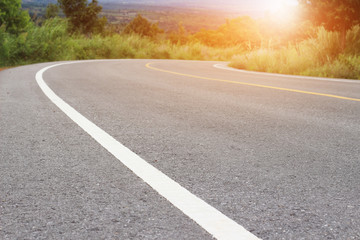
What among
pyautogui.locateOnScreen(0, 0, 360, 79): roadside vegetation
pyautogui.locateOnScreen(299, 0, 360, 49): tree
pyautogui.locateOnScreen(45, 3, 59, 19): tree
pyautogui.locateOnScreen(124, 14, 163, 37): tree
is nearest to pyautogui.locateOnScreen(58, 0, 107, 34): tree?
pyautogui.locateOnScreen(0, 0, 360, 79): roadside vegetation

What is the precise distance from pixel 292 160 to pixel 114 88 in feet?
19.4

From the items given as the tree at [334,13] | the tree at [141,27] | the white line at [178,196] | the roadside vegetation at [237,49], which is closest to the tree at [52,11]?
the roadside vegetation at [237,49]

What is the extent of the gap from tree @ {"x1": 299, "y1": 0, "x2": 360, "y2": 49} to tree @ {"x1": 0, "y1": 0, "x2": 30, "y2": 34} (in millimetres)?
21535

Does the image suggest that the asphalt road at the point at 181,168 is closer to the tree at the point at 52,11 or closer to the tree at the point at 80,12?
the tree at the point at 80,12

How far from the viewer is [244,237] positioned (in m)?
2.17

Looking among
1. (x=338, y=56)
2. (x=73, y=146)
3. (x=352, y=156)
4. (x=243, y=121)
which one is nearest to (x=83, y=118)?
(x=73, y=146)

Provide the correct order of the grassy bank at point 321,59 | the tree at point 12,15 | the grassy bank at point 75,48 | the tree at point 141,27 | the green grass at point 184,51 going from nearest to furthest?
the grassy bank at point 321,59 < the green grass at point 184,51 < the grassy bank at point 75,48 < the tree at point 12,15 < the tree at point 141,27

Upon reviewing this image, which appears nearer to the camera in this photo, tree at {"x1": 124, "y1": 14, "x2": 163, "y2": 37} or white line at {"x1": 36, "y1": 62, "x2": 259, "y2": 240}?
white line at {"x1": 36, "y1": 62, "x2": 259, "y2": 240}

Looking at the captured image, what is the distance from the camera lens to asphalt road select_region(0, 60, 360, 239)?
2.34 m

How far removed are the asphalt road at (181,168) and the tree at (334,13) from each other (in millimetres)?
7562

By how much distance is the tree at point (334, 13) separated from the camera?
1329 cm

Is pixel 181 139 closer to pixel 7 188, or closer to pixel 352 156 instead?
pixel 352 156

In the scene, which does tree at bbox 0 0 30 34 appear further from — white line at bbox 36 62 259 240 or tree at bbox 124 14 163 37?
tree at bbox 124 14 163 37

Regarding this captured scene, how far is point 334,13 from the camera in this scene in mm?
13430
